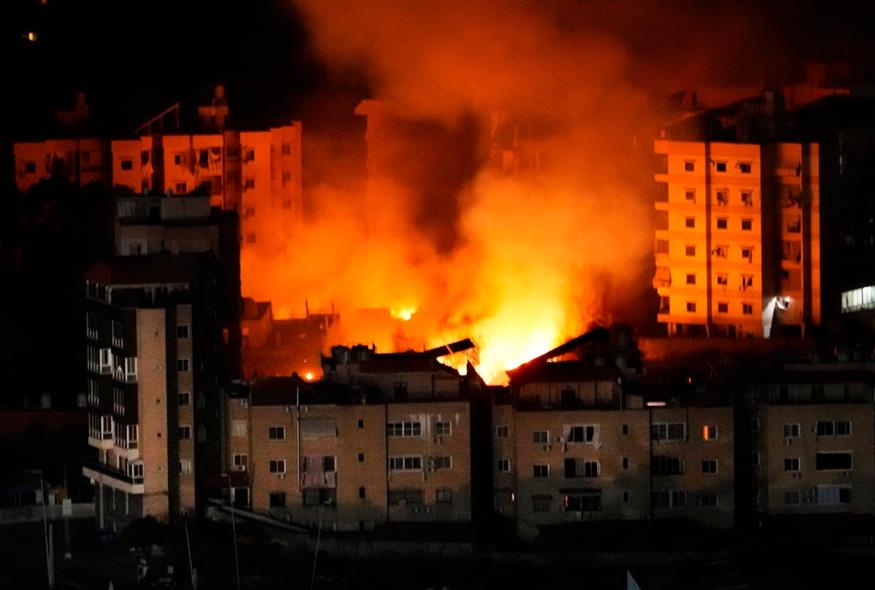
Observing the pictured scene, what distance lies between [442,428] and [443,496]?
0.88 meters

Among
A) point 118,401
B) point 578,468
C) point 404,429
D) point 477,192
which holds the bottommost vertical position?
point 578,468

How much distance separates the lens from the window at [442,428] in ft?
150

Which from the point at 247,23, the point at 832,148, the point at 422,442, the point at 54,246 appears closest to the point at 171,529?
the point at 422,442

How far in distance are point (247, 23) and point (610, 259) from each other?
1109 centimetres

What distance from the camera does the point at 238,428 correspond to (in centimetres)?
4616

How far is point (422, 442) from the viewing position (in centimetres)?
4575

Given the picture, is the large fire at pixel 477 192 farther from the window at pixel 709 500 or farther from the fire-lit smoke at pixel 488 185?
the window at pixel 709 500

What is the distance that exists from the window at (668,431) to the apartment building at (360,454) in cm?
241

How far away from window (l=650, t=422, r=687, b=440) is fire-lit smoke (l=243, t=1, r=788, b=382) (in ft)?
15.5

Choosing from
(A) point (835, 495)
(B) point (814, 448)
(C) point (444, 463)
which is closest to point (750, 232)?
(B) point (814, 448)

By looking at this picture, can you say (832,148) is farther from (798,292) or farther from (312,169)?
(312,169)

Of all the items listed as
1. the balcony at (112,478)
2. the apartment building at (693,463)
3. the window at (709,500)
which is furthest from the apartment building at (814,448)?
the balcony at (112,478)

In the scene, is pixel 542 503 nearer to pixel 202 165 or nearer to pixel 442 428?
pixel 442 428

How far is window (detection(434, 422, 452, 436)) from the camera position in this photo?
150 feet
